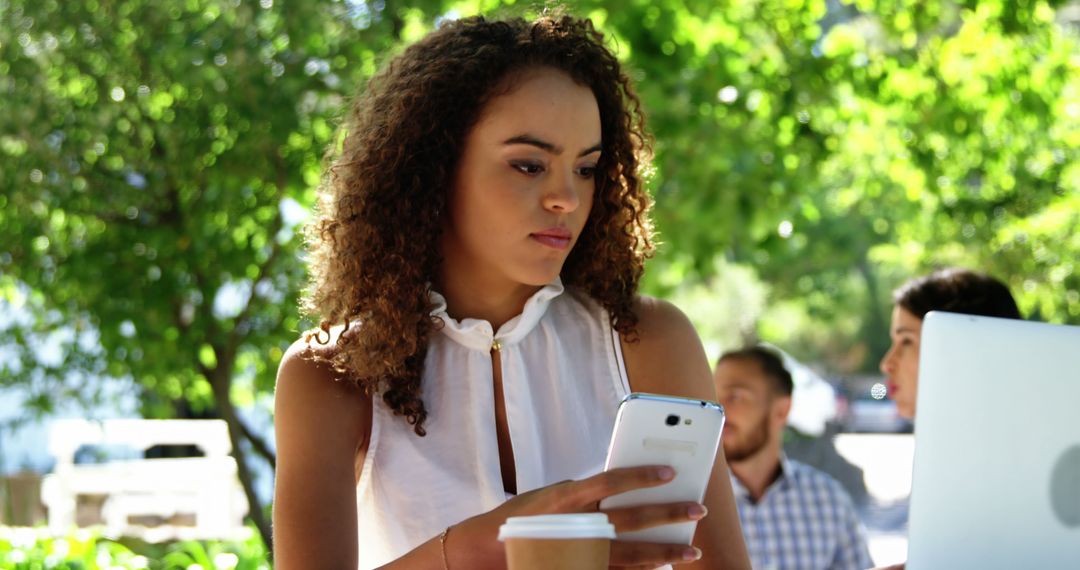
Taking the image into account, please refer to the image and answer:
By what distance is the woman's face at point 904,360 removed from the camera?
11.6ft

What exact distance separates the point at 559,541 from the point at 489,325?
90cm

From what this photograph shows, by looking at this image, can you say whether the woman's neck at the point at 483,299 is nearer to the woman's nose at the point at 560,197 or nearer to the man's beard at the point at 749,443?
the woman's nose at the point at 560,197

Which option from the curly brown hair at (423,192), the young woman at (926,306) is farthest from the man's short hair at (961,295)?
the curly brown hair at (423,192)

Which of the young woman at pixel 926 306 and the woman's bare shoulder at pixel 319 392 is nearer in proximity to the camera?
the woman's bare shoulder at pixel 319 392

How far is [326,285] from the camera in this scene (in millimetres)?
2215

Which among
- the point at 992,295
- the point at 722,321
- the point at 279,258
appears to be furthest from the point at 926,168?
the point at 722,321

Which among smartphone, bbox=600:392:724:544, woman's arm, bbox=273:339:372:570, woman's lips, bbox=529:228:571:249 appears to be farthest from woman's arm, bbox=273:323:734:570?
woman's lips, bbox=529:228:571:249

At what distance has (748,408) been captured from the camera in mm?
4477

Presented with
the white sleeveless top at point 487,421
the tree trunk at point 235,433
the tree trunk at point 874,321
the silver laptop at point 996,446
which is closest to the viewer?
the silver laptop at point 996,446

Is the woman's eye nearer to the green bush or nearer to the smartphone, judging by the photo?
the smartphone

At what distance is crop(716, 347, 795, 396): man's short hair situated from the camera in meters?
4.55

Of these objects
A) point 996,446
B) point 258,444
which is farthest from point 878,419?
point 996,446

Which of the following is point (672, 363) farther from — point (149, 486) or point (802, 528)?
point (149, 486)

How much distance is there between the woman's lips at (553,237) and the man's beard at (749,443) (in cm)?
257
